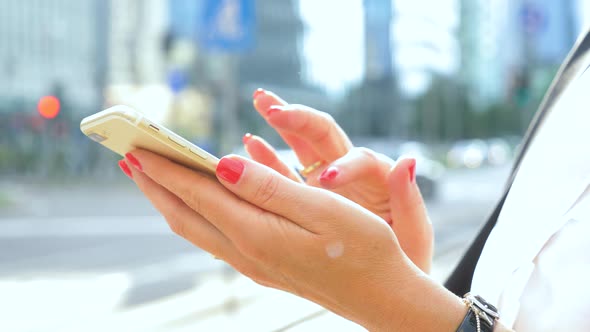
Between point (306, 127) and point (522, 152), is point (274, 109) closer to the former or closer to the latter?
point (306, 127)

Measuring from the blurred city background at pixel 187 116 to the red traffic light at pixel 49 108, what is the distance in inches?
2.1

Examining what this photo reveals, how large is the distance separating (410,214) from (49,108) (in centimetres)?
1128

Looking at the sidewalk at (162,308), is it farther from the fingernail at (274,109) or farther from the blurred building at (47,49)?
the blurred building at (47,49)

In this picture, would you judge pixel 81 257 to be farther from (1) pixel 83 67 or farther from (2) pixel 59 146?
(1) pixel 83 67

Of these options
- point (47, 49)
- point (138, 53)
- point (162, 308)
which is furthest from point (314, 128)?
point (138, 53)

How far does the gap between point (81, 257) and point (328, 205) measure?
21.7 ft

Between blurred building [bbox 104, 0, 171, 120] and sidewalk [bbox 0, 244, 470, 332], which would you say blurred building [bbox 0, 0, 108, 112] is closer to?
blurred building [bbox 104, 0, 171, 120]

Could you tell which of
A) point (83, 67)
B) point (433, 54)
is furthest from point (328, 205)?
point (433, 54)

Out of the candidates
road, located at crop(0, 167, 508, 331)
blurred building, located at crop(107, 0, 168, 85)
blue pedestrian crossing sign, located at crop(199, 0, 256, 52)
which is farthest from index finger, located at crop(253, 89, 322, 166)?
blurred building, located at crop(107, 0, 168, 85)

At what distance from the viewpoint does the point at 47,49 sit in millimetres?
26109

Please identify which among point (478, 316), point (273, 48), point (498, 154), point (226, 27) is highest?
point (226, 27)

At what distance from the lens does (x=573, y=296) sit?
73 centimetres

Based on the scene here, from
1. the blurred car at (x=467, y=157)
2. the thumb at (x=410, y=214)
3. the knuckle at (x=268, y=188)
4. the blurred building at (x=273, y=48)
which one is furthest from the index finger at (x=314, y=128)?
the blurred building at (x=273, y=48)

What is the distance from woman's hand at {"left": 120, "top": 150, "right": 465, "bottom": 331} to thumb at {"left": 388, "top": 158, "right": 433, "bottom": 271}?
9.5 inches
